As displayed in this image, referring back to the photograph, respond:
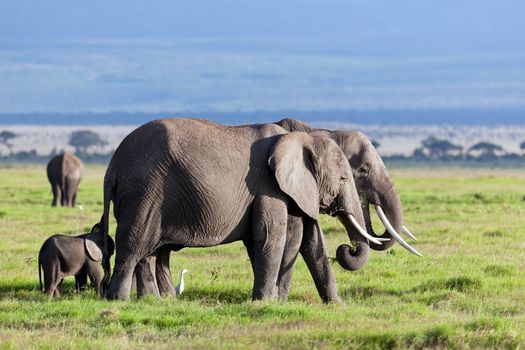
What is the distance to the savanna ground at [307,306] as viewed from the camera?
10367 mm

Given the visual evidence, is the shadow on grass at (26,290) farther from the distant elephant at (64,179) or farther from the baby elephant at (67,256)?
the distant elephant at (64,179)

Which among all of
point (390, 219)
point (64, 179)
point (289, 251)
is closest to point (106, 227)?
point (289, 251)

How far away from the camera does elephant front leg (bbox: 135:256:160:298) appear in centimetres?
1332

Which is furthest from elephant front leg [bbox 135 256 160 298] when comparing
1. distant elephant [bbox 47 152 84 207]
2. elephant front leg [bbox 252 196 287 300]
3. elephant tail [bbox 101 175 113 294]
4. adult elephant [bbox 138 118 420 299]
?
distant elephant [bbox 47 152 84 207]

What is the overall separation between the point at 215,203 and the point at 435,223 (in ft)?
38.5

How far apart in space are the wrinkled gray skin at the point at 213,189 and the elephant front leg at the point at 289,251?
9 centimetres

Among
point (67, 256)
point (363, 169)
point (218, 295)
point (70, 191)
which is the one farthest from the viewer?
point (70, 191)

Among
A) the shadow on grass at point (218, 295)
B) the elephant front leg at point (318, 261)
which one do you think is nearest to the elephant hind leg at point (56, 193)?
the shadow on grass at point (218, 295)

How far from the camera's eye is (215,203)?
13.0 metres

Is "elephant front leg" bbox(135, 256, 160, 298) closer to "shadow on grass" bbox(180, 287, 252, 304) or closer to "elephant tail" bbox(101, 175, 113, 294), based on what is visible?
"elephant tail" bbox(101, 175, 113, 294)

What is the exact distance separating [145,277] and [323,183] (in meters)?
2.06

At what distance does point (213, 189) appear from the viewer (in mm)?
13016

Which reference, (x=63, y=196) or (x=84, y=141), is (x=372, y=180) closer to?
(x=63, y=196)

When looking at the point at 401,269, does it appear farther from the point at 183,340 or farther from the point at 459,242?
the point at 183,340
